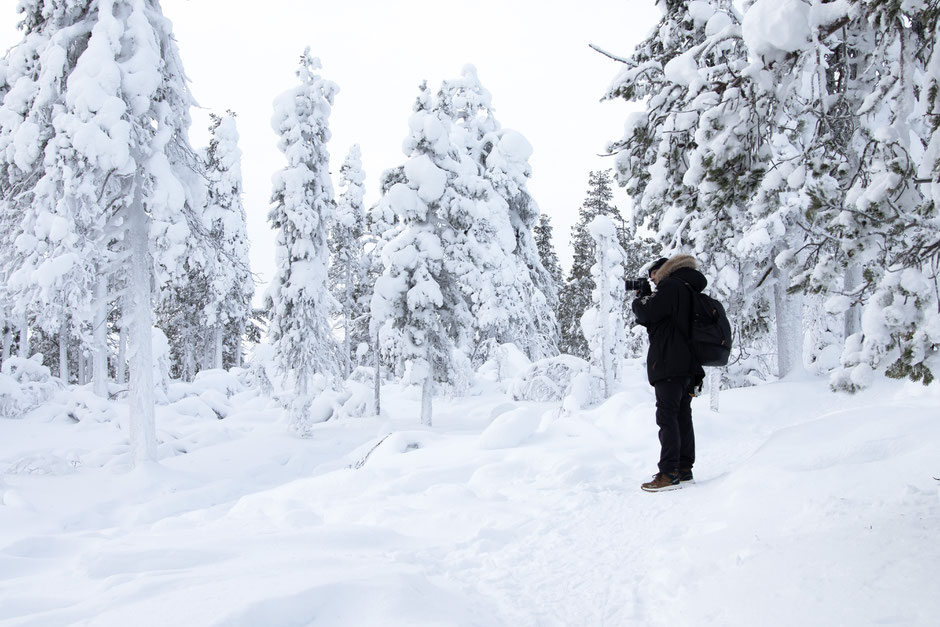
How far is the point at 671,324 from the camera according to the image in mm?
5031

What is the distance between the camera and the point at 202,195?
13.1m

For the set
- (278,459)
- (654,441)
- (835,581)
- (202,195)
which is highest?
(202,195)

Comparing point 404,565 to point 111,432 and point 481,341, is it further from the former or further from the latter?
point 481,341

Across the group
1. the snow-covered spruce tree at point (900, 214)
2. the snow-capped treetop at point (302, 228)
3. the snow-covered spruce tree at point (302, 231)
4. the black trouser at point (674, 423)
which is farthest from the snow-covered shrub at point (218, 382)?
the snow-covered spruce tree at point (900, 214)

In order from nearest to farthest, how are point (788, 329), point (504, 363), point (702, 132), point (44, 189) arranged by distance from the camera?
point (702, 132), point (44, 189), point (788, 329), point (504, 363)

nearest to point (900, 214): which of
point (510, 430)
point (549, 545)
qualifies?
point (549, 545)

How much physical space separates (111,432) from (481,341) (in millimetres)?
15161

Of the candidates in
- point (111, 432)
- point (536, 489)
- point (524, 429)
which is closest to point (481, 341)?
point (111, 432)

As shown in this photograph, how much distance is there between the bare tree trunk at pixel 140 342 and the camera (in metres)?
12.2

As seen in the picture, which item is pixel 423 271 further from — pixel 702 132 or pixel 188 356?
pixel 188 356

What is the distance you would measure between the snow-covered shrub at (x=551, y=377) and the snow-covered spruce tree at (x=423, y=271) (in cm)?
324

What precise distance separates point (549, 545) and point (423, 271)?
15.1 meters

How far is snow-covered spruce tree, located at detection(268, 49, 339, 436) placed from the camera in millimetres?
19422

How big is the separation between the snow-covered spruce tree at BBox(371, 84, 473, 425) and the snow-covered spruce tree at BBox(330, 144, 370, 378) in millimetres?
7100
